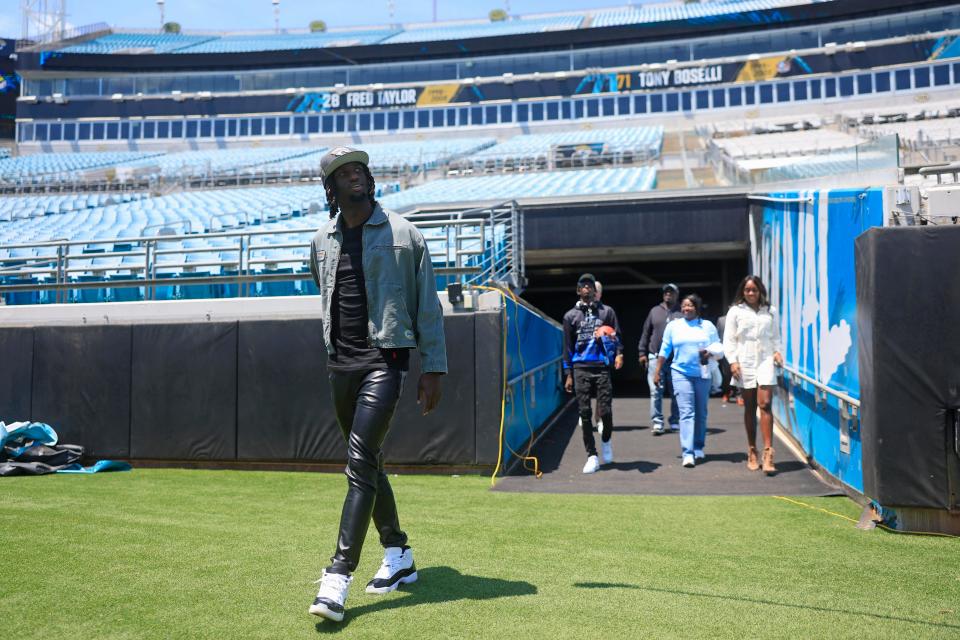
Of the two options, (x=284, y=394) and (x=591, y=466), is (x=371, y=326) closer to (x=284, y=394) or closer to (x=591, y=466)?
(x=591, y=466)

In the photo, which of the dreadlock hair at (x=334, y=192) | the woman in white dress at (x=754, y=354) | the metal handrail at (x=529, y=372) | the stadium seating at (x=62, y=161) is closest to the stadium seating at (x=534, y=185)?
the metal handrail at (x=529, y=372)

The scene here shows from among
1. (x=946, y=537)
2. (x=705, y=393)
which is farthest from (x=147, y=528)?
(x=705, y=393)

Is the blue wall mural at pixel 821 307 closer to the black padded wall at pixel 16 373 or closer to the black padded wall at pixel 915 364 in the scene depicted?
the black padded wall at pixel 915 364

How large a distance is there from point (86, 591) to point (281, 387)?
5.07m

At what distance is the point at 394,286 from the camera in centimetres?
358

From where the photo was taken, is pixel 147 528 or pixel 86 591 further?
pixel 147 528

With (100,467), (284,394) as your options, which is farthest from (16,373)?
(284,394)

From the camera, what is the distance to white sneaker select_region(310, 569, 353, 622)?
3.14 meters

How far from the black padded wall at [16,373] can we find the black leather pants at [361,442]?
7179 mm

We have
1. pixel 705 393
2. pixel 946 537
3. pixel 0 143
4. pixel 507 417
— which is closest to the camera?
pixel 946 537

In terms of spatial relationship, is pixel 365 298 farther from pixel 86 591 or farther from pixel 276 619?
pixel 86 591

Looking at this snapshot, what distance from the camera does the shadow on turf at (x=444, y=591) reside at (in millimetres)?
3465

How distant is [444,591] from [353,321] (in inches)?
51.7

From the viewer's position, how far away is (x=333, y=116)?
48375mm
